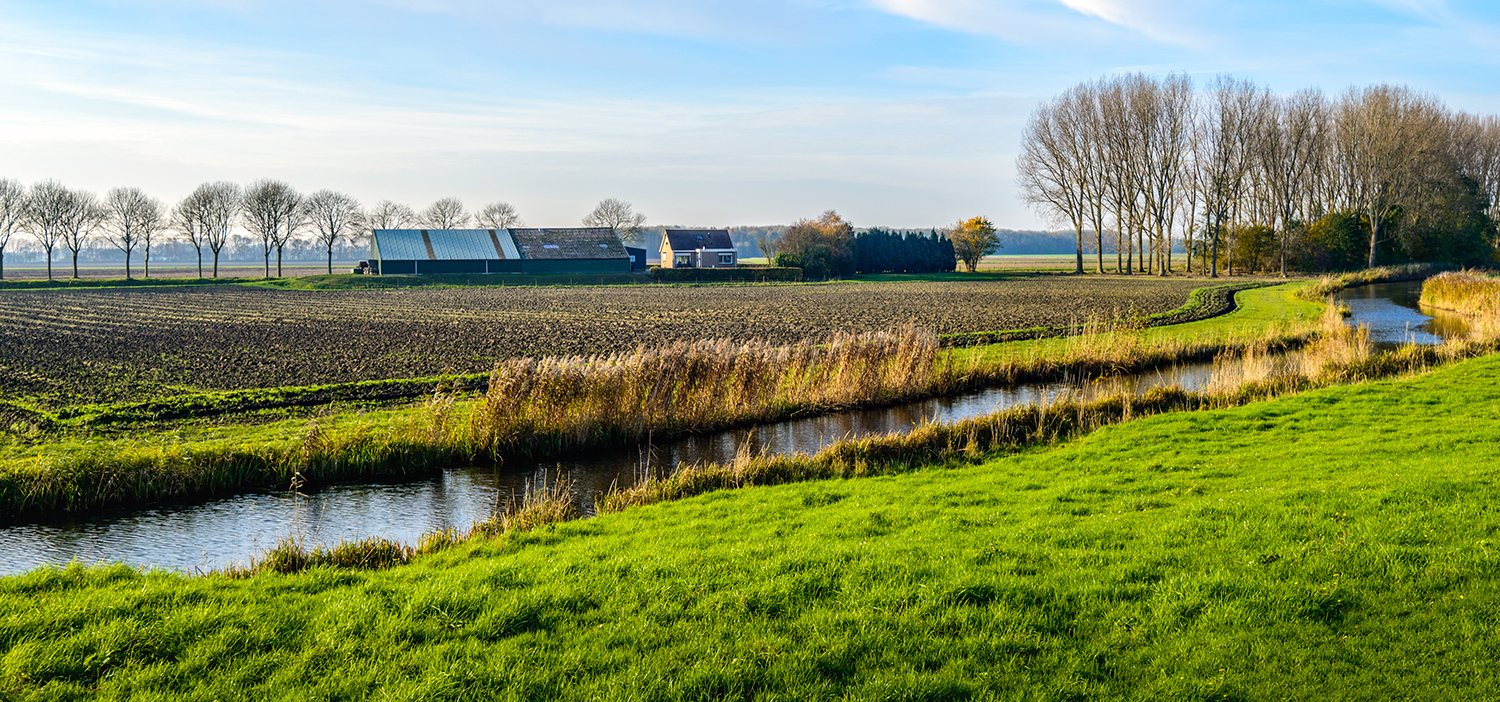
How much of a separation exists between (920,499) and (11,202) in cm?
10561

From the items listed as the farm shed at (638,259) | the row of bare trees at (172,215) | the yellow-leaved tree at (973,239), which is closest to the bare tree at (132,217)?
the row of bare trees at (172,215)

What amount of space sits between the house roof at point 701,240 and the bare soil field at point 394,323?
48.4 meters

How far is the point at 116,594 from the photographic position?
676cm

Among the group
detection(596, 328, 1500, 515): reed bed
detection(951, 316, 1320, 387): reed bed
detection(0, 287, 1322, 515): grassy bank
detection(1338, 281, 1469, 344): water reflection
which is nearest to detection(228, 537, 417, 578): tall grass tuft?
detection(596, 328, 1500, 515): reed bed

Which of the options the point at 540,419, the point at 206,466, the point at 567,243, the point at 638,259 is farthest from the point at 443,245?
the point at 206,466

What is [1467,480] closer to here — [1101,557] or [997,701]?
[1101,557]

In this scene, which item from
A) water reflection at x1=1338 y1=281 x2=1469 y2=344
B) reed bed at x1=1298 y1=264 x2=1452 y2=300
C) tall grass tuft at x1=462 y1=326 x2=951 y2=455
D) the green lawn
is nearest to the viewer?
the green lawn

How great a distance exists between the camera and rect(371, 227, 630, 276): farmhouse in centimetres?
7869

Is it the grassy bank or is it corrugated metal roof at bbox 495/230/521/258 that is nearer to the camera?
the grassy bank

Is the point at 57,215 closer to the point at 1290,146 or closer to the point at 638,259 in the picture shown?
the point at 638,259

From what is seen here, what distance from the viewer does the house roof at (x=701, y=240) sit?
114875 mm

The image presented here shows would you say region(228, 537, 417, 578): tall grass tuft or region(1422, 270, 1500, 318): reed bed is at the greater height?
region(1422, 270, 1500, 318): reed bed

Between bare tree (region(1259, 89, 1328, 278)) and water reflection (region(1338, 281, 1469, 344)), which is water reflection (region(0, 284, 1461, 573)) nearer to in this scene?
water reflection (region(1338, 281, 1469, 344))

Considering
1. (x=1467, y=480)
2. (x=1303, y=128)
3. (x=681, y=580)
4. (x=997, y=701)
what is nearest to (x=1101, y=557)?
(x=997, y=701)
